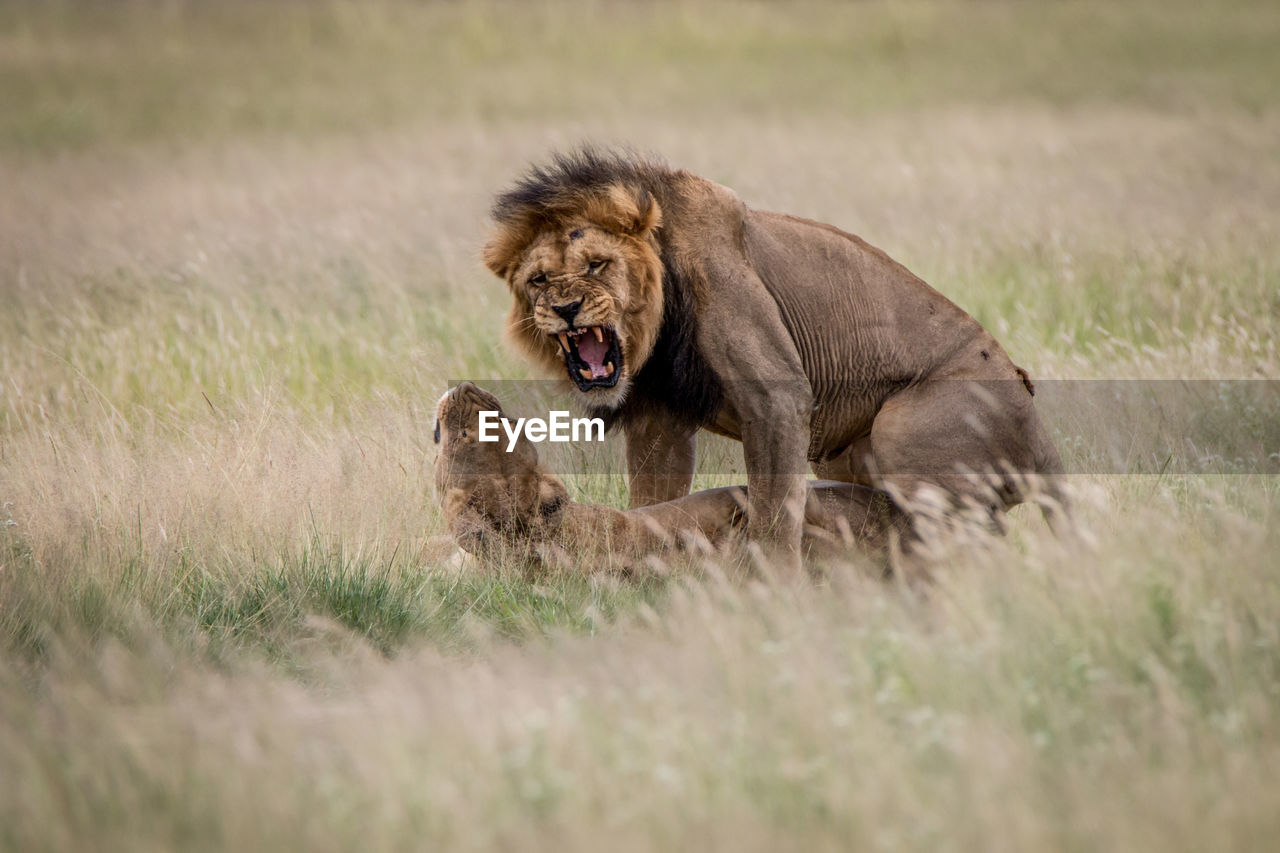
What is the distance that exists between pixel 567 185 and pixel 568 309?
516 millimetres

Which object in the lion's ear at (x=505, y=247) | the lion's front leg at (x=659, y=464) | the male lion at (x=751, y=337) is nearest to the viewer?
the male lion at (x=751, y=337)

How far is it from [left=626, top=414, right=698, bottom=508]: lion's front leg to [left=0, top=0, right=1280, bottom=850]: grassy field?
625mm

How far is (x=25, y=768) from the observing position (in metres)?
3.60

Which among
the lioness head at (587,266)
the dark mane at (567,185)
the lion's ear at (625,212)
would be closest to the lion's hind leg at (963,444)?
the lioness head at (587,266)

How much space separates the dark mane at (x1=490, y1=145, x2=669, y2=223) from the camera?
534cm

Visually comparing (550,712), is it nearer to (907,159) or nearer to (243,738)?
(243,738)

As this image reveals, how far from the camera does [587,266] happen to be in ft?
17.2

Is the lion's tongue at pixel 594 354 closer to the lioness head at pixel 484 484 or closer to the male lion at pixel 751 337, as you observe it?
the male lion at pixel 751 337

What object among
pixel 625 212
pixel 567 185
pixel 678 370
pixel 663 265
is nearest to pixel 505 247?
pixel 567 185

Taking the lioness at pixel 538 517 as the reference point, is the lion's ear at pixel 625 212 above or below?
above

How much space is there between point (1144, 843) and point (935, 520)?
2.39 m

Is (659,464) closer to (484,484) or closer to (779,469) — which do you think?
(779,469)

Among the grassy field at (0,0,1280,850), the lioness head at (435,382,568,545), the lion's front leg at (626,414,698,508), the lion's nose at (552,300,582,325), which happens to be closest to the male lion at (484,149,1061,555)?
the lion's nose at (552,300,582,325)

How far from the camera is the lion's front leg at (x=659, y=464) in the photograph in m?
6.12
